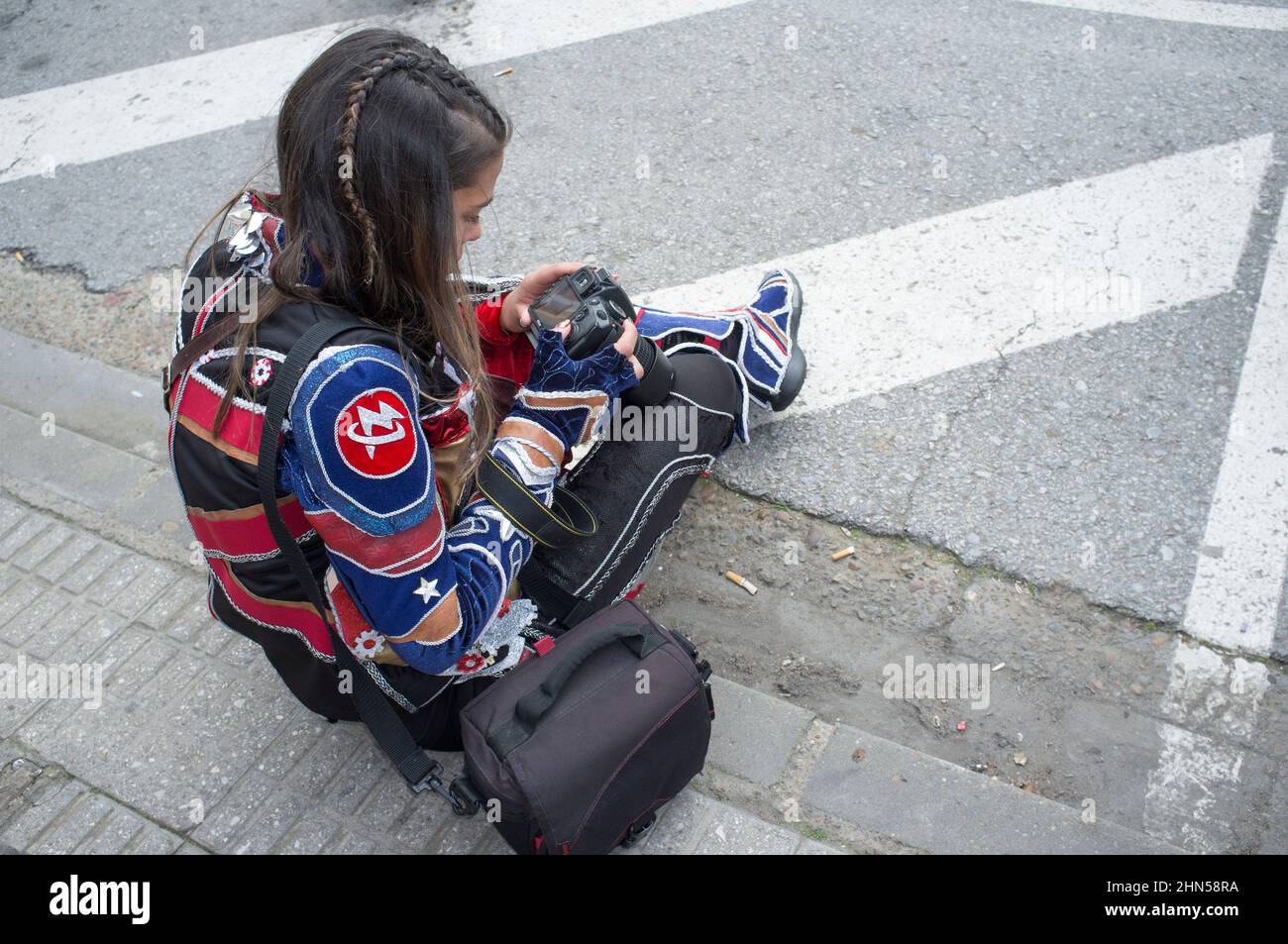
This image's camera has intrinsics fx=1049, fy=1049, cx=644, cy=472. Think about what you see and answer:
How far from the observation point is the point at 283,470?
1.81m

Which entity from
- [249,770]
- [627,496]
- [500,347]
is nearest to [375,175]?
[500,347]

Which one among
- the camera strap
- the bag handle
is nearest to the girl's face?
the camera strap

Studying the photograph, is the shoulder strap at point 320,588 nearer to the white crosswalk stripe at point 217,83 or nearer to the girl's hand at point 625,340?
the girl's hand at point 625,340

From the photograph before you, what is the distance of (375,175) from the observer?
178cm

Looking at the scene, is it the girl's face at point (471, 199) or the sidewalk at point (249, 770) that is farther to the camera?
the sidewalk at point (249, 770)

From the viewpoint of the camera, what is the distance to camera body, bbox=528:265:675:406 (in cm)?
222

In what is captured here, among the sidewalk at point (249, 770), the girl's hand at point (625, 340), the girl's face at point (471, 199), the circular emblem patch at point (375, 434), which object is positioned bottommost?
the sidewalk at point (249, 770)

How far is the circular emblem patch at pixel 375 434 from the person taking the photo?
5.62ft

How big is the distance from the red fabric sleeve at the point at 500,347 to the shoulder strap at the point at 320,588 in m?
0.80

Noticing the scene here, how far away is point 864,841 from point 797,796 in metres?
0.18

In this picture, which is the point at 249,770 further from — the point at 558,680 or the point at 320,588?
the point at 558,680

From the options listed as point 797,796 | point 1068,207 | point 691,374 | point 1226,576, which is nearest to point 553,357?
point 691,374

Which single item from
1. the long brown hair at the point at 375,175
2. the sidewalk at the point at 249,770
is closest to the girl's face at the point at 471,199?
the long brown hair at the point at 375,175
